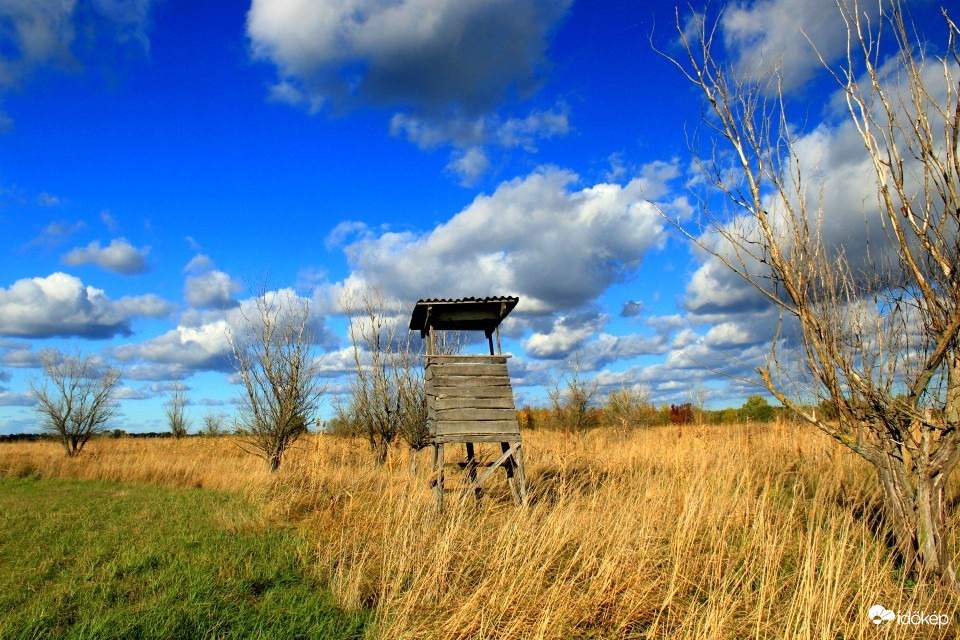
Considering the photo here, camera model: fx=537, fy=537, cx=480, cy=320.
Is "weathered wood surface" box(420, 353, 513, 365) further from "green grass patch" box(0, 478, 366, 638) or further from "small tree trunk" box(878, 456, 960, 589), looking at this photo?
"small tree trunk" box(878, 456, 960, 589)

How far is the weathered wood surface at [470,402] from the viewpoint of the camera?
9281 millimetres

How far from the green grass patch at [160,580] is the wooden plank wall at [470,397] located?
306cm

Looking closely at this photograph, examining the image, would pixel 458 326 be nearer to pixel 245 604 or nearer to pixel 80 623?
pixel 245 604

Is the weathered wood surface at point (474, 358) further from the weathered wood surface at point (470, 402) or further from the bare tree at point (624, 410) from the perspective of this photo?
the bare tree at point (624, 410)

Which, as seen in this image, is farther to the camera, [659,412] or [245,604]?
[659,412]

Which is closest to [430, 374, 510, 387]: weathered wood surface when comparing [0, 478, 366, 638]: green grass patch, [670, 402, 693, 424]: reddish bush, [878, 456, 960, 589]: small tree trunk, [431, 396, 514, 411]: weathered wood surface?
[431, 396, 514, 411]: weathered wood surface

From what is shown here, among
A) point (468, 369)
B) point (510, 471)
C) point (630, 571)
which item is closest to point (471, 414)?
point (468, 369)

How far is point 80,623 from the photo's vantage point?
4.76 m

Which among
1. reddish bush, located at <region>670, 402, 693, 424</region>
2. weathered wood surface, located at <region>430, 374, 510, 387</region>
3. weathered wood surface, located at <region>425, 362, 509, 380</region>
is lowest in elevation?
reddish bush, located at <region>670, 402, 693, 424</region>

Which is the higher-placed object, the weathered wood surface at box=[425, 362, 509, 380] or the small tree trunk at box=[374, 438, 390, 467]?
the weathered wood surface at box=[425, 362, 509, 380]

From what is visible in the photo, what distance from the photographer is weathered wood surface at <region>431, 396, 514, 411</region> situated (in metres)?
9.28

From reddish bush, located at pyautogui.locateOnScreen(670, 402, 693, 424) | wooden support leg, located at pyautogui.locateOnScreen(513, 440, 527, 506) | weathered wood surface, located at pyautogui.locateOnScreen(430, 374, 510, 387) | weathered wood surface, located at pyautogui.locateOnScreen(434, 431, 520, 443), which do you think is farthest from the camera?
reddish bush, located at pyautogui.locateOnScreen(670, 402, 693, 424)

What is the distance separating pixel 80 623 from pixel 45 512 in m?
7.81

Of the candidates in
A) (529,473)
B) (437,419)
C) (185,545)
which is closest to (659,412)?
(529,473)
